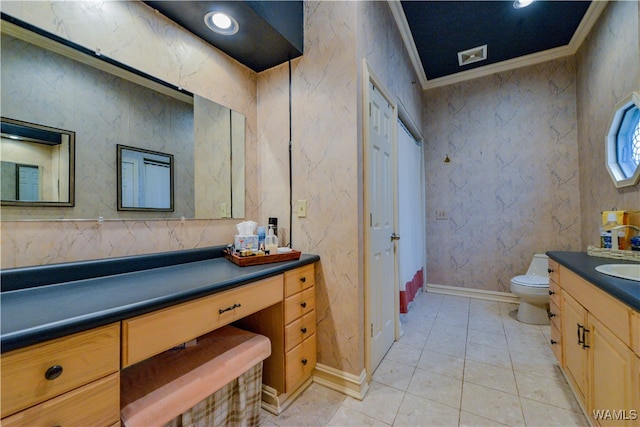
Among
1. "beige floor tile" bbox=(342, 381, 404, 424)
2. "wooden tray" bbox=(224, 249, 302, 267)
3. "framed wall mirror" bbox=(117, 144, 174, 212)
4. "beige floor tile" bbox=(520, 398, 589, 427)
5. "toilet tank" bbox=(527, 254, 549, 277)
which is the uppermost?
"framed wall mirror" bbox=(117, 144, 174, 212)

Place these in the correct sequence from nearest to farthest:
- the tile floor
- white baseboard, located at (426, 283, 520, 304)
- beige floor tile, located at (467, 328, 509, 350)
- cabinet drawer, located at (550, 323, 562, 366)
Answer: the tile floor, cabinet drawer, located at (550, 323, 562, 366), beige floor tile, located at (467, 328, 509, 350), white baseboard, located at (426, 283, 520, 304)

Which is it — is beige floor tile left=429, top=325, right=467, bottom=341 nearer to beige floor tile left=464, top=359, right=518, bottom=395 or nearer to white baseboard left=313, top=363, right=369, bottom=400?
beige floor tile left=464, top=359, right=518, bottom=395

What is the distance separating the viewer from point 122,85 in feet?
4.23

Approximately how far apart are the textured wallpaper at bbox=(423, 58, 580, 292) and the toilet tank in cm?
14

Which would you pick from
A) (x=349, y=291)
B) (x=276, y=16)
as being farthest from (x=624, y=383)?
(x=276, y=16)

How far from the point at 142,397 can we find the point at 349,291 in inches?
42.2

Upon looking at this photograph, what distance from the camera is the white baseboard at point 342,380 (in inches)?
61.4

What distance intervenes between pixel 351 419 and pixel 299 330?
52 centimetres

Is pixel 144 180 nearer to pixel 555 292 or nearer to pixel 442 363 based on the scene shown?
pixel 442 363

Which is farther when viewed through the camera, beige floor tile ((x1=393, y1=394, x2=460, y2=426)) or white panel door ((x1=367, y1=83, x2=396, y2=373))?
white panel door ((x1=367, y1=83, x2=396, y2=373))

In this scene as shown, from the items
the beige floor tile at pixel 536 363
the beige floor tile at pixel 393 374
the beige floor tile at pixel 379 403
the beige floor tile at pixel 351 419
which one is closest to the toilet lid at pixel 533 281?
the beige floor tile at pixel 536 363

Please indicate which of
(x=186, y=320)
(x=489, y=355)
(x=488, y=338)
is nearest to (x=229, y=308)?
(x=186, y=320)

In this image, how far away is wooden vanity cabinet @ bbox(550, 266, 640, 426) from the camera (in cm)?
91

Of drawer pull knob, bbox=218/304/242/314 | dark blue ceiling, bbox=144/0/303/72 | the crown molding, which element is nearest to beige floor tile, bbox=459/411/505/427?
drawer pull knob, bbox=218/304/242/314
